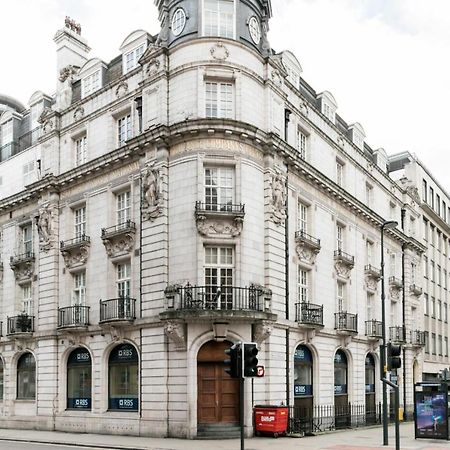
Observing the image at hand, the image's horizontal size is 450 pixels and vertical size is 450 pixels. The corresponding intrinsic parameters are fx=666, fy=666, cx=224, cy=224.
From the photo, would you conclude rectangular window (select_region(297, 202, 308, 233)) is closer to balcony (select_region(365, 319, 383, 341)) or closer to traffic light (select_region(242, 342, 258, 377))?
balcony (select_region(365, 319, 383, 341))

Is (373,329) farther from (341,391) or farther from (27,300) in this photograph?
(27,300)

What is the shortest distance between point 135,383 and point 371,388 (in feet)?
57.0

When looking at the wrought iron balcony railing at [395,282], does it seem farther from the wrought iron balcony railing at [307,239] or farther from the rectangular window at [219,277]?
the rectangular window at [219,277]

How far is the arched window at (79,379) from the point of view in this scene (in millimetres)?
32625

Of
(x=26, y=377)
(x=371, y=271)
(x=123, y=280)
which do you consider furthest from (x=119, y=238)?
(x=371, y=271)

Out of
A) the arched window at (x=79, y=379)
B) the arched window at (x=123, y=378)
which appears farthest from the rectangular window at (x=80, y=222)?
the arched window at (x=123, y=378)

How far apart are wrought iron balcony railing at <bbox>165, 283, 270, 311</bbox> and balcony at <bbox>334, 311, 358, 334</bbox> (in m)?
9.46

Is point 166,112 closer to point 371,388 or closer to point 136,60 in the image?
point 136,60

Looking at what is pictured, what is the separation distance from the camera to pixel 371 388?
1610 inches

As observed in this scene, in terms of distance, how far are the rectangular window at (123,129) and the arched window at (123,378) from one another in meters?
10.1

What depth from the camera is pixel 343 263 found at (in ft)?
124

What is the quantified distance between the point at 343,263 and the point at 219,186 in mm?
12056

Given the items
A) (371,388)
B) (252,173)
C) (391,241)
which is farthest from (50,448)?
(391,241)

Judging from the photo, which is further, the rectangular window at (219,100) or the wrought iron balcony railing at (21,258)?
the wrought iron balcony railing at (21,258)
